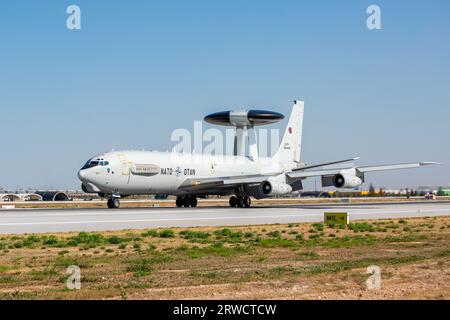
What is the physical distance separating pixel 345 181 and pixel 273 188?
733cm

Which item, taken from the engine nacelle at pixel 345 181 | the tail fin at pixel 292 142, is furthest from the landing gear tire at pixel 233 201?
the tail fin at pixel 292 142

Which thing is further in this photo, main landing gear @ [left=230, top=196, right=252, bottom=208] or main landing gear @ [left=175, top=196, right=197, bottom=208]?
main landing gear @ [left=175, top=196, right=197, bottom=208]

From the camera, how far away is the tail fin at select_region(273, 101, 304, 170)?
82.5 metres

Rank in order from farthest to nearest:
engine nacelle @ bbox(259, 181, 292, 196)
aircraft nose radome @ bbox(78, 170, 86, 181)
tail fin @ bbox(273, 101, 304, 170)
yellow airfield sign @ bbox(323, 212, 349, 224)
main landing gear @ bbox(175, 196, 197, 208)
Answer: tail fin @ bbox(273, 101, 304, 170), main landing gear @ bbox(175, 196, 197, 208), engine nacelle @ bbox(259, 181, 292, 196), aircraft nose radome @ bbox(78, 170, 86, 181), yellow airfield sign @ bbox(323, 212, 349, 224)

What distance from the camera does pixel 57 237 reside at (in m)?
29.3

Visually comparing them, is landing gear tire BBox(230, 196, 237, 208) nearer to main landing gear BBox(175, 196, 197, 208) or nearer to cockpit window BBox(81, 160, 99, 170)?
main landing gear BBox(175, 196, 197, 208)

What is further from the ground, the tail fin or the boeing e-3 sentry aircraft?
the tail fin

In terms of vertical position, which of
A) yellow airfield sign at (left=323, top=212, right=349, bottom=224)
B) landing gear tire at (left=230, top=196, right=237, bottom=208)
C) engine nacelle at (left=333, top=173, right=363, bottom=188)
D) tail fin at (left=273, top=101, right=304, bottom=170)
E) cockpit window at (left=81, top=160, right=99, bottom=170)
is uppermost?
tail fin at (left=273, top=101, right=304, bottom=170)

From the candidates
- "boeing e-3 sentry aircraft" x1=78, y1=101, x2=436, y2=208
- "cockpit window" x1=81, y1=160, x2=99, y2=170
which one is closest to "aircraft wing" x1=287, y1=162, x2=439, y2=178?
"boeing e-3 sentry aircraft" x1=78, y1=101, x2=436, y2=208

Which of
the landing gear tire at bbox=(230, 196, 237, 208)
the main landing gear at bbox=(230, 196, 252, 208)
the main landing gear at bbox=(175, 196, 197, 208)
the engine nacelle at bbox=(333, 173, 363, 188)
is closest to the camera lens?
the engine nacelle at bbox=(333, 173, 363, 188)

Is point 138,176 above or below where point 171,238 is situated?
above
